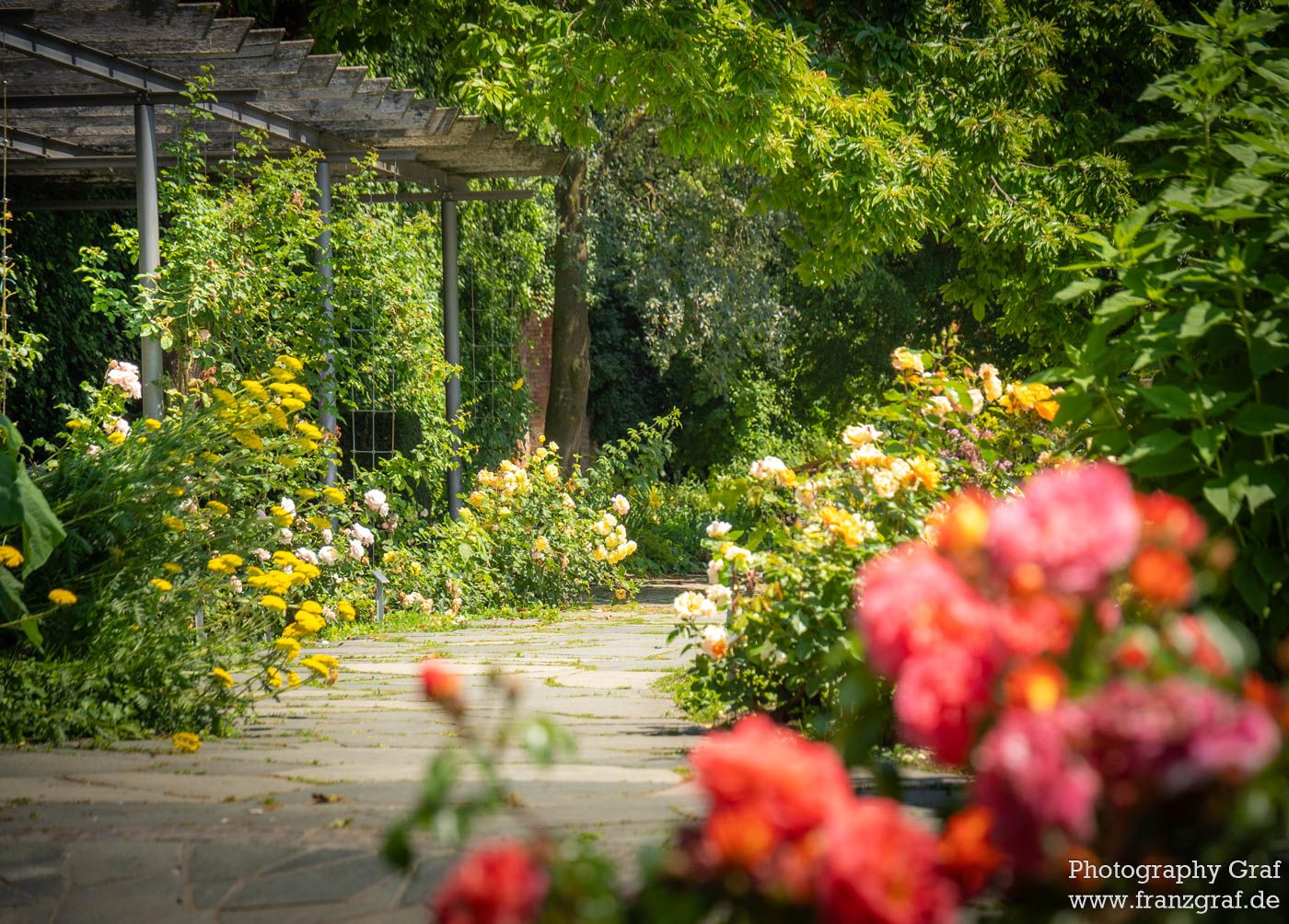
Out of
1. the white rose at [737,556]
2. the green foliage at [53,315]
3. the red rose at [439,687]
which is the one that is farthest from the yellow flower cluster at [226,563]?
the green foliage at [53,315]

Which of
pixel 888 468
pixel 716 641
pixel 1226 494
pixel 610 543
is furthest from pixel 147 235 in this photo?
pixel 1226 494

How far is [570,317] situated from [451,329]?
363 cm

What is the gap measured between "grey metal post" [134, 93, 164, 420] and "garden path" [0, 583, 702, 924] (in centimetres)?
254

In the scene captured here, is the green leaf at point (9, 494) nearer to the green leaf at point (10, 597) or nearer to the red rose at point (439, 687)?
the green leaf at point (10, 597)

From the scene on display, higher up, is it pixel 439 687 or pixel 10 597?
pixel 439 687

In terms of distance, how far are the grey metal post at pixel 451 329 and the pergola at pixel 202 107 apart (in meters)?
0.01

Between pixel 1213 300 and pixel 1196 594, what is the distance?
6.58ft

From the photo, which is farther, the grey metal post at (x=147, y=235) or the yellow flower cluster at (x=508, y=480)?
the yellow flower cluster at (x=508, y=480)

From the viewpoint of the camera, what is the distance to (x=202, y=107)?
23.6 ft

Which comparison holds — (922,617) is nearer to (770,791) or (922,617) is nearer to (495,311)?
(770,791)

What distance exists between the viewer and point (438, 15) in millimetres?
10875

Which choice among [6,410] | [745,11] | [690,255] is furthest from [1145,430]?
[690,255]

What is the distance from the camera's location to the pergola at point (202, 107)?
634 cm

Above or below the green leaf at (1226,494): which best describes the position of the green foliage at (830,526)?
below
